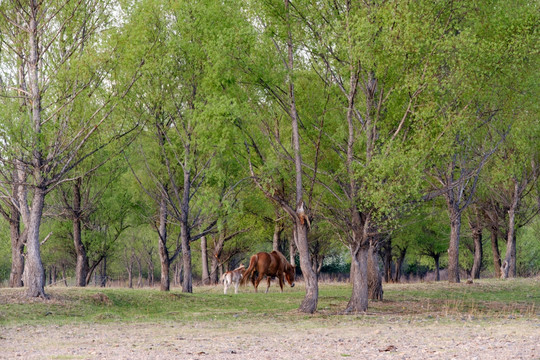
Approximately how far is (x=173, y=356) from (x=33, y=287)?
1368 cm

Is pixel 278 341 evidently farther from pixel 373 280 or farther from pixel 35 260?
pixel 373 280

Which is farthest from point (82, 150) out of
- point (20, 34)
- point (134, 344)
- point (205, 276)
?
point (134, 344)

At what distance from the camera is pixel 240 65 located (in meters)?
19.8

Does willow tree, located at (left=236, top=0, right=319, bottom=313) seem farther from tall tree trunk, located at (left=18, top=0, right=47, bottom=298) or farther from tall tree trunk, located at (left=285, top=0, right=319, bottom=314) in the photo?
tall tree trunk, located at (left=18, top=0, right=47, bottom=298)

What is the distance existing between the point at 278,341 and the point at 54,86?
14548 millimetres

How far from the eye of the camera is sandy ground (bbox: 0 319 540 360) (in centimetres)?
1030

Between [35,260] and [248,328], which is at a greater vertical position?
[35,260]

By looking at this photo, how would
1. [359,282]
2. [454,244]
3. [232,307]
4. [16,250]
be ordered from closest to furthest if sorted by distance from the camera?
[359,282], [232,307], [454,244], [16,250]

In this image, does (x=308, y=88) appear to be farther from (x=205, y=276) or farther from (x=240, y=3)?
(x=205, y=276)

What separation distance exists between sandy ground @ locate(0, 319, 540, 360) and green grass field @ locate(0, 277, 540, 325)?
204cm

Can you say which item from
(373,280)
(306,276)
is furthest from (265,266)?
(306,276)

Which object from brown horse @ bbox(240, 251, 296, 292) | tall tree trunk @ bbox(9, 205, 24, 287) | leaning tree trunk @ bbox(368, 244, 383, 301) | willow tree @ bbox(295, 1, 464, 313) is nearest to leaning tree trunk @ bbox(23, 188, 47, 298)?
brown horse @ bbox(240, 251, 296, 292)

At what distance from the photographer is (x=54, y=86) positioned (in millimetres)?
22688

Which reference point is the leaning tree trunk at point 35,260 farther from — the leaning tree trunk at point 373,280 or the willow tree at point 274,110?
the leaning tree trunk at point 373,280
